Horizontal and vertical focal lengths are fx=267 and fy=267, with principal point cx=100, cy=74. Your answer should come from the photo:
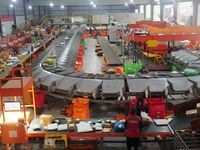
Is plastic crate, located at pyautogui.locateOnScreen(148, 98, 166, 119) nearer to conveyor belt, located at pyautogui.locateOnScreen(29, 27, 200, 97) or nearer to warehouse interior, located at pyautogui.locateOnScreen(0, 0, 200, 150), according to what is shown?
warehouse interior, located at pyautogui.locateOnScreen(0, 0, 200, 150)

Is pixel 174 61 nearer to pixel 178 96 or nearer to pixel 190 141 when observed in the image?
pixel 178 96

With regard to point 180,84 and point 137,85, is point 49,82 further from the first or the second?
point 180,84

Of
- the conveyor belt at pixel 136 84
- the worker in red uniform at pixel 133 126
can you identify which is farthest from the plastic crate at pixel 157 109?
the worker in red uniform at pixel 133 126

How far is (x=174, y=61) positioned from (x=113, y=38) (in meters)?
14.3

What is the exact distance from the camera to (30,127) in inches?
261

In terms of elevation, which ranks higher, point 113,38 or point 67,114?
point 113,38

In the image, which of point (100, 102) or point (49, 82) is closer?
point (100, 102)

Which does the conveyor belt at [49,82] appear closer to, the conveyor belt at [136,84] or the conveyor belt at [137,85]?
the conveyor belt at [136,84]

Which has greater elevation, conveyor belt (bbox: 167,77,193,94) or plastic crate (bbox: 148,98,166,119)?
conveyor belt (bbox: 167,77,193,94)

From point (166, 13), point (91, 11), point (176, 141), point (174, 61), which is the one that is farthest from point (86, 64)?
point (91, 11)

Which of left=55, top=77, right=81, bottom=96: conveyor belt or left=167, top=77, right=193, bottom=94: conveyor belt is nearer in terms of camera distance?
left=167, top=77, right=193, bottom=94: conveyor belt

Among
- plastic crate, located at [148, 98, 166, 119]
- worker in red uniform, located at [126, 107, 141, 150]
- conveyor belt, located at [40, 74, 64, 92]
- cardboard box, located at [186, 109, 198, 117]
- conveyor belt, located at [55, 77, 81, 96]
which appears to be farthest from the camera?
conveyor belt, located at [40, 74, 64, 92]

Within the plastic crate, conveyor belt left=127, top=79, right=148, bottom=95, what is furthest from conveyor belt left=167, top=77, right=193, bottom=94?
the plastic crate

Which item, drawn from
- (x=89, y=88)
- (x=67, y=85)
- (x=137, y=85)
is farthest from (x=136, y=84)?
(x=67, y=85)
